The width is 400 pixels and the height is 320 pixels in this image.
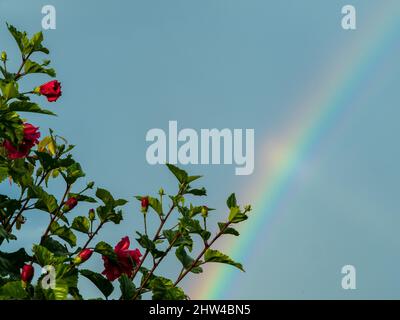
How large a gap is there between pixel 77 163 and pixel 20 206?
442 millimetres

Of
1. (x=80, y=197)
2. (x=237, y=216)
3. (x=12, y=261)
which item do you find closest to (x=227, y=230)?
(x=237, y=216)

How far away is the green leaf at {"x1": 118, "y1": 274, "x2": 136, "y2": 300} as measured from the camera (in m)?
3.66

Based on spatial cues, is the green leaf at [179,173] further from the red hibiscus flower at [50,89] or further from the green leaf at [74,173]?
the red hibiscus flower at [50,89]

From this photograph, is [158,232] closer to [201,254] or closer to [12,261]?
[201,254]

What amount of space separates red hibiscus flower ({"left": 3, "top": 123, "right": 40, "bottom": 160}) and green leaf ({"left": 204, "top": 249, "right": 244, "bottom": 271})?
128cm

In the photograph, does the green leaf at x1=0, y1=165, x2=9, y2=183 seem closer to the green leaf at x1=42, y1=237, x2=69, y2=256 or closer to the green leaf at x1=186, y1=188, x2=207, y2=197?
the green leaf at x1=42, y1=237, x2=69, y2=256

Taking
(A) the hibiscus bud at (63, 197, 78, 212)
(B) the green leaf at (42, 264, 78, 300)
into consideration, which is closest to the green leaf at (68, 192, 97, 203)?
(A) the hibiscus bud at (63, 197, 78, 212)

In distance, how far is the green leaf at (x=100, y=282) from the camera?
3684 millimetres

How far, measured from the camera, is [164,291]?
3.61 meters

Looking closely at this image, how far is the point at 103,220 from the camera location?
13.4 feet

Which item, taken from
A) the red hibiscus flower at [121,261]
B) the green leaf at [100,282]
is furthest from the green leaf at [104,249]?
the green leaf at [100,282]

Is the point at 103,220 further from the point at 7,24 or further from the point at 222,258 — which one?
the point at 7,24

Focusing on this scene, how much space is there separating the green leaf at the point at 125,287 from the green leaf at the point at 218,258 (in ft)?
1.57
